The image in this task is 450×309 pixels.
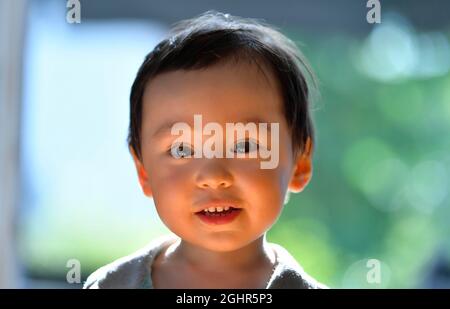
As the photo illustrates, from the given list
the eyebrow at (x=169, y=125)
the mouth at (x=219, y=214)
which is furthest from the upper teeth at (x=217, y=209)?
the eyebrow at (x=169, y=125)

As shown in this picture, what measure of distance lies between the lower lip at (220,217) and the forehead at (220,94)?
131mm

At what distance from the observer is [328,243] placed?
1416 millimetres

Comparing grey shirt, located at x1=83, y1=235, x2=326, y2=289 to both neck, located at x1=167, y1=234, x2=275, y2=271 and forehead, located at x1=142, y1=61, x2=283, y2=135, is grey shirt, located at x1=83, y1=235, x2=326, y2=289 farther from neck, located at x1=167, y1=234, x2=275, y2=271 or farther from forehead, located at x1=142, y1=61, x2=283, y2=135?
forehead, located at x1=142, y1=61, x2=283, y2=135

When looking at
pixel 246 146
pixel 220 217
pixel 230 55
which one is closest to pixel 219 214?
pixel 220 217

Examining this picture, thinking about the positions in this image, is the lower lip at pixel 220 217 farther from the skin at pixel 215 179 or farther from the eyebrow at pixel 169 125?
the eyebrow at pixel 169 125

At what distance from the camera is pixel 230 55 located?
1081 millimetres

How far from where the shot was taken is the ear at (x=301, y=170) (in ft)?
3.79

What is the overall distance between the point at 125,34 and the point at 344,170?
0.48 m

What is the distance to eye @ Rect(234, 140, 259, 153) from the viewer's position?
1.08 m

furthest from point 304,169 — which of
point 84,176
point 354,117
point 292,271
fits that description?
point 84,176

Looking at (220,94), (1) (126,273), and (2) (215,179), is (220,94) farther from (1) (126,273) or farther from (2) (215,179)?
(1) (126,273)

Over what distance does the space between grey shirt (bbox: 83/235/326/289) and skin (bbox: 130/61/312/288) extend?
2 centimetres

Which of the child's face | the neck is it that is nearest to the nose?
the child's face

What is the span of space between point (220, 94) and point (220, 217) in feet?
0.57
